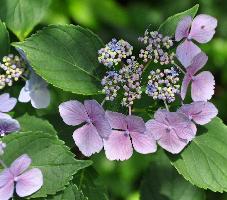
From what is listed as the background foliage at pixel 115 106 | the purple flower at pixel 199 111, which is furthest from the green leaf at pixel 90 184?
the purple flower at pixel 199 111

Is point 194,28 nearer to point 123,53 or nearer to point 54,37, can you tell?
point 123,53

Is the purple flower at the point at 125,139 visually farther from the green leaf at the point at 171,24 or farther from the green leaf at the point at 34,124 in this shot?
the green leaf at the point at 171,24

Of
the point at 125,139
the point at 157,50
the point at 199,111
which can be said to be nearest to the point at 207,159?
the point at 199,111

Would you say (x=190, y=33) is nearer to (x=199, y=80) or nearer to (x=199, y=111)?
(x=199, y=80)

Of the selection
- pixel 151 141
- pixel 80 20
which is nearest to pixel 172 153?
pixel 151 141

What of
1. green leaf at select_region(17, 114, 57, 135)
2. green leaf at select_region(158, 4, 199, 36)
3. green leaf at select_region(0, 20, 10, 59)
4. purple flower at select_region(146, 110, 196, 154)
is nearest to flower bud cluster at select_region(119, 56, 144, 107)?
purple flower at select_region(146, 110, 196, 154)

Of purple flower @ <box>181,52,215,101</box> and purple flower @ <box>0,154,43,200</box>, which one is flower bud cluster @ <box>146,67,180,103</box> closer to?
purple flower @ <box>181,52,215,101</box>
